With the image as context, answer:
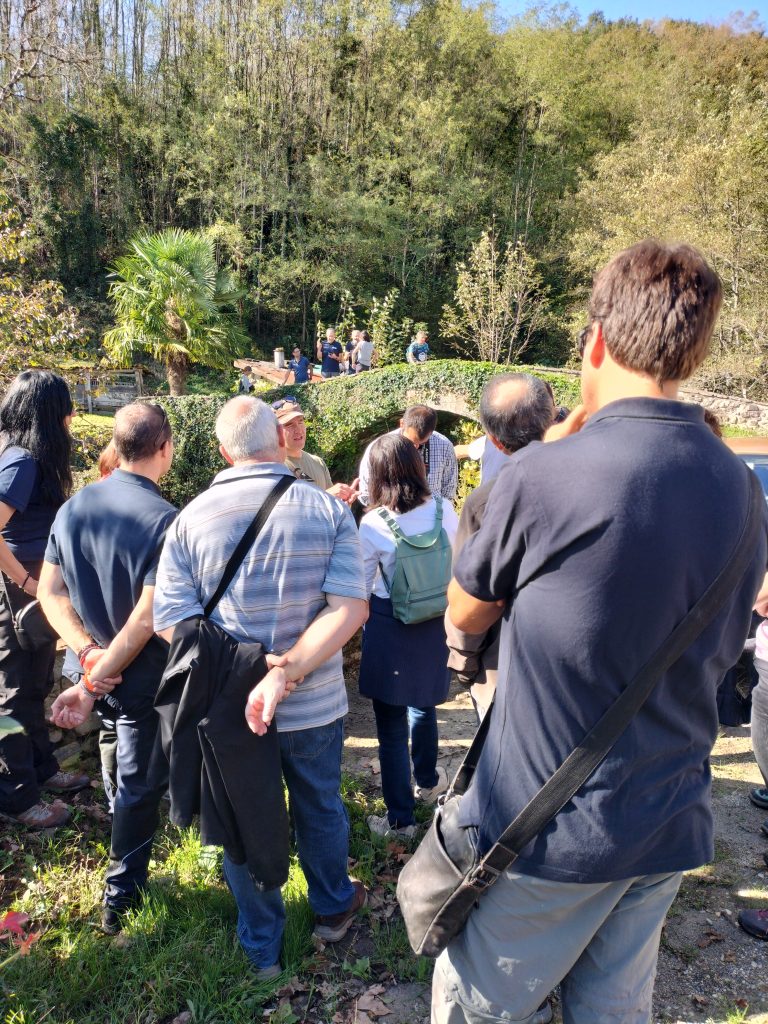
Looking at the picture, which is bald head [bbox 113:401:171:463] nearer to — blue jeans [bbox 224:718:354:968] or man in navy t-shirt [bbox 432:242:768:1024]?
blue jeans [bbox 224:718:354:968]

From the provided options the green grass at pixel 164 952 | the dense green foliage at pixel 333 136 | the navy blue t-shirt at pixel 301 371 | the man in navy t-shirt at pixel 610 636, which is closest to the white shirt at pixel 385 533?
the green grass at pixel 164 952

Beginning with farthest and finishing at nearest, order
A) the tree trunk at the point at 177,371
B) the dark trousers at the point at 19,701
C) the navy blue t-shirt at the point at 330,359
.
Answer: the navy blue t-shirt at the point at 330,359, the tree trunk at the point at 177,371, the dark trousers at the point at 19,701

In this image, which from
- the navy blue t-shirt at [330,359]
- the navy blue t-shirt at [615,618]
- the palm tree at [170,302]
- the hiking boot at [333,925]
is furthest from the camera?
the navy blue t-shirt at [330,359]

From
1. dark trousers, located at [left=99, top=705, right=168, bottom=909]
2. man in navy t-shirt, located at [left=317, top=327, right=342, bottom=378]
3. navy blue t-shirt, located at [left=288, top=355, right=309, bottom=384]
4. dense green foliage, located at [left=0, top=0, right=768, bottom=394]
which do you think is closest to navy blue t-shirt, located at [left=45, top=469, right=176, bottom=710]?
dark trousers, located at [left=99, top=705, right=168, bottom=909]

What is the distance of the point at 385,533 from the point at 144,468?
1018 mm

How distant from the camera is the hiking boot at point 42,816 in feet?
10.3

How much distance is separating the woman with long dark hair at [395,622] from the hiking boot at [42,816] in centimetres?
157

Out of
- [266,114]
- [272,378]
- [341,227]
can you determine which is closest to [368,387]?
[272,378]

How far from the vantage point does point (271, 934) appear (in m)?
2.33

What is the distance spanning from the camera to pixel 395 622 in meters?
2.95

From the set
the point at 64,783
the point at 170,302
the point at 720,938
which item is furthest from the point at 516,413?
the point at 170,302

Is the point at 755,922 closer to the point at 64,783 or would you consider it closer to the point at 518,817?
the point at 518,817

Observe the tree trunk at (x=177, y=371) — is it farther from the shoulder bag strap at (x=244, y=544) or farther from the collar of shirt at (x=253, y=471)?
the shoulder bag strap at (x=244, y=544)

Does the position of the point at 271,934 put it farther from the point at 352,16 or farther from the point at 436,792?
the point at 352,16
